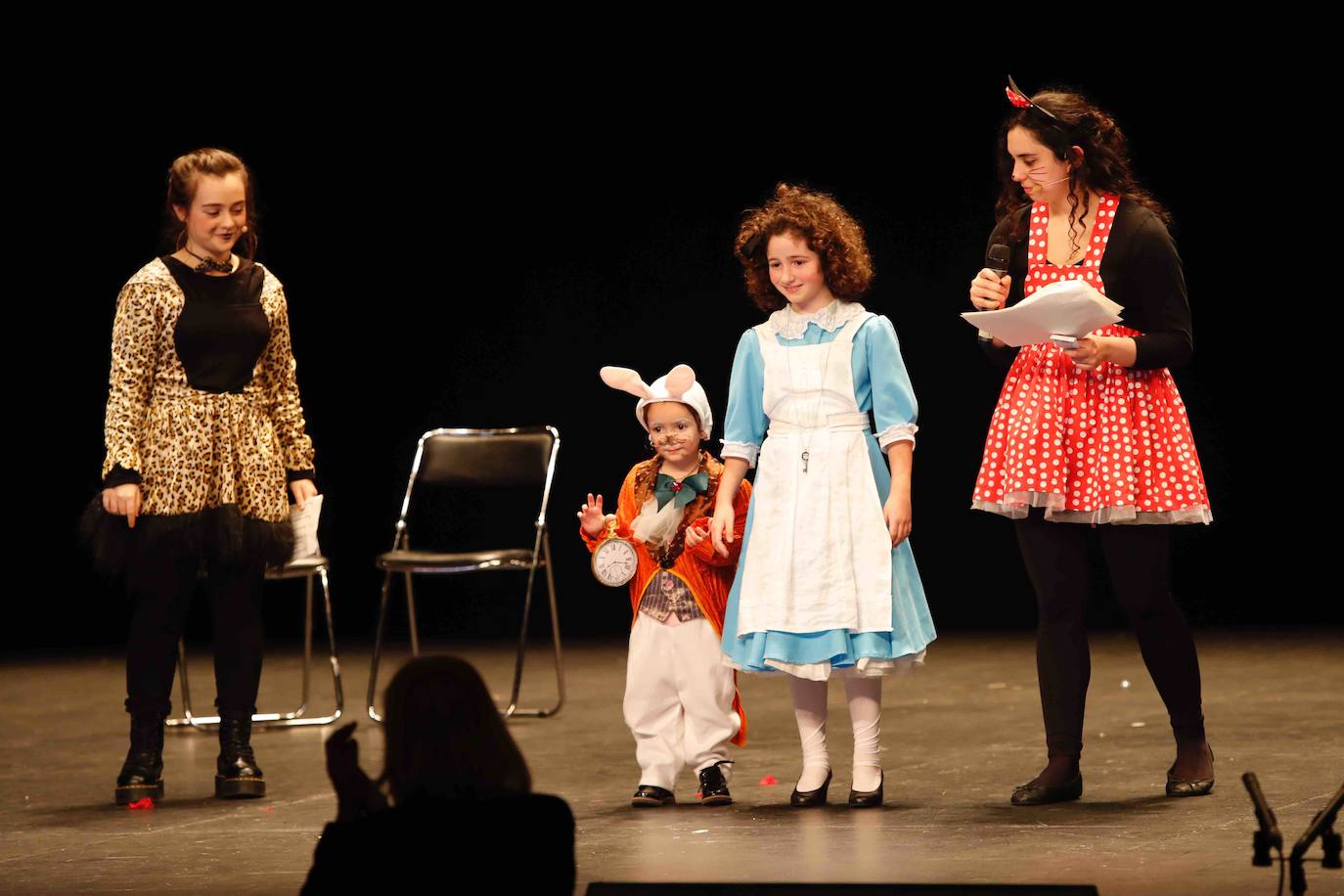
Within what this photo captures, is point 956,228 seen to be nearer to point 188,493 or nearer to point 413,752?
point 188,493

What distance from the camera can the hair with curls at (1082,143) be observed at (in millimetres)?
3576

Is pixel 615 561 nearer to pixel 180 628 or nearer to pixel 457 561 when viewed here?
pixel 180 628

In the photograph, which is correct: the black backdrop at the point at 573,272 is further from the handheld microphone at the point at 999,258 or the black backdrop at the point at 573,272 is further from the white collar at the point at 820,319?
the handheld microphone at the point at 999,258

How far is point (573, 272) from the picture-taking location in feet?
23.5

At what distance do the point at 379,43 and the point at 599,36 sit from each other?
822mm

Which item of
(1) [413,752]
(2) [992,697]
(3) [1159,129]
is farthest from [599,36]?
(1) [413,752]

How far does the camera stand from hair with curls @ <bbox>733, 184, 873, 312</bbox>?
146 inches

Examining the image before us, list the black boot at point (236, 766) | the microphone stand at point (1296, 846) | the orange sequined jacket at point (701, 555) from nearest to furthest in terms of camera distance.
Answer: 1. the microphone stand at point (1296, 846)
2. the orange sequined jacket at point (701, 555)
3. the black boot at point (236, 766)

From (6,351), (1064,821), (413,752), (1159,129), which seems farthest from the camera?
(6,351)

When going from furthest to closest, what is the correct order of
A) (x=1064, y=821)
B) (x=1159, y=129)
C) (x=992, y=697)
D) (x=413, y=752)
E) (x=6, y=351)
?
(x=6, y=351) < (x=1159, y=129) < (x=992, y=697) < (x=1064, y=821) < (x=413, y=752)

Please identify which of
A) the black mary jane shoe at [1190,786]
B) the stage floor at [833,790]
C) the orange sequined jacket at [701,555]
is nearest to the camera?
the stage floor at [833,790]

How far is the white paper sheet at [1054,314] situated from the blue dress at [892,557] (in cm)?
25

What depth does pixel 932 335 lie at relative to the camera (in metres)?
7.01

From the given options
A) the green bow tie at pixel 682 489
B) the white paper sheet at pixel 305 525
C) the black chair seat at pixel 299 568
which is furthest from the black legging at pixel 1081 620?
the black chair seat at pixel 299 568
